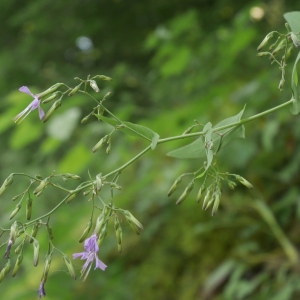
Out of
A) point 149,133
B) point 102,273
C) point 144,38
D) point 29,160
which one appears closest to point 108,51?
point 144,38

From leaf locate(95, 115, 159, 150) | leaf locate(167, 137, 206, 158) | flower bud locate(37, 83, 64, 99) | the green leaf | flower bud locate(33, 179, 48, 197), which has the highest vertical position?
the green leaf

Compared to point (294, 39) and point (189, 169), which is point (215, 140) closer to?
point (294, 39)

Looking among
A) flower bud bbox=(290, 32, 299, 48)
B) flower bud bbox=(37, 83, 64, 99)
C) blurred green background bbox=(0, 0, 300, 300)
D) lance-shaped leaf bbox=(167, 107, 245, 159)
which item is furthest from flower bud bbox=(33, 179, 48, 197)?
blurred green background bbox=(0, 0, 300, 300)

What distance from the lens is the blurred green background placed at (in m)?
2.40

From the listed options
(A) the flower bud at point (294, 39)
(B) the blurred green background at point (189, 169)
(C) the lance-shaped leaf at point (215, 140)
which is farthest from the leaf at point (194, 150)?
(B) the blurred green background at point (189, 169)

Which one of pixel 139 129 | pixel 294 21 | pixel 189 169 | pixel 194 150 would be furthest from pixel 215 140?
pixel 189 169

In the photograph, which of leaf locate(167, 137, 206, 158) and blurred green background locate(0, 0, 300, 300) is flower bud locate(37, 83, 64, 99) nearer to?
leaf locate(167, 137, 206, 158)

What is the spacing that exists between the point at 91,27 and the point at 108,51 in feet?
1.77

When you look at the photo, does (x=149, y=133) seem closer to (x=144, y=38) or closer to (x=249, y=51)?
(x=249, y=51)

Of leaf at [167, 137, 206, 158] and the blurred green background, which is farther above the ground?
leaf at [167, 137, 206, 158]

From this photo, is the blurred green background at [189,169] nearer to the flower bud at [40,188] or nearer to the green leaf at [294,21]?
the flower bud at [40,188]

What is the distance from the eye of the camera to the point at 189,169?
8.97 feet

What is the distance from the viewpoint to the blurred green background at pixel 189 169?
240cm

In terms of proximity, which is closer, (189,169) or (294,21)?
(294,21)
